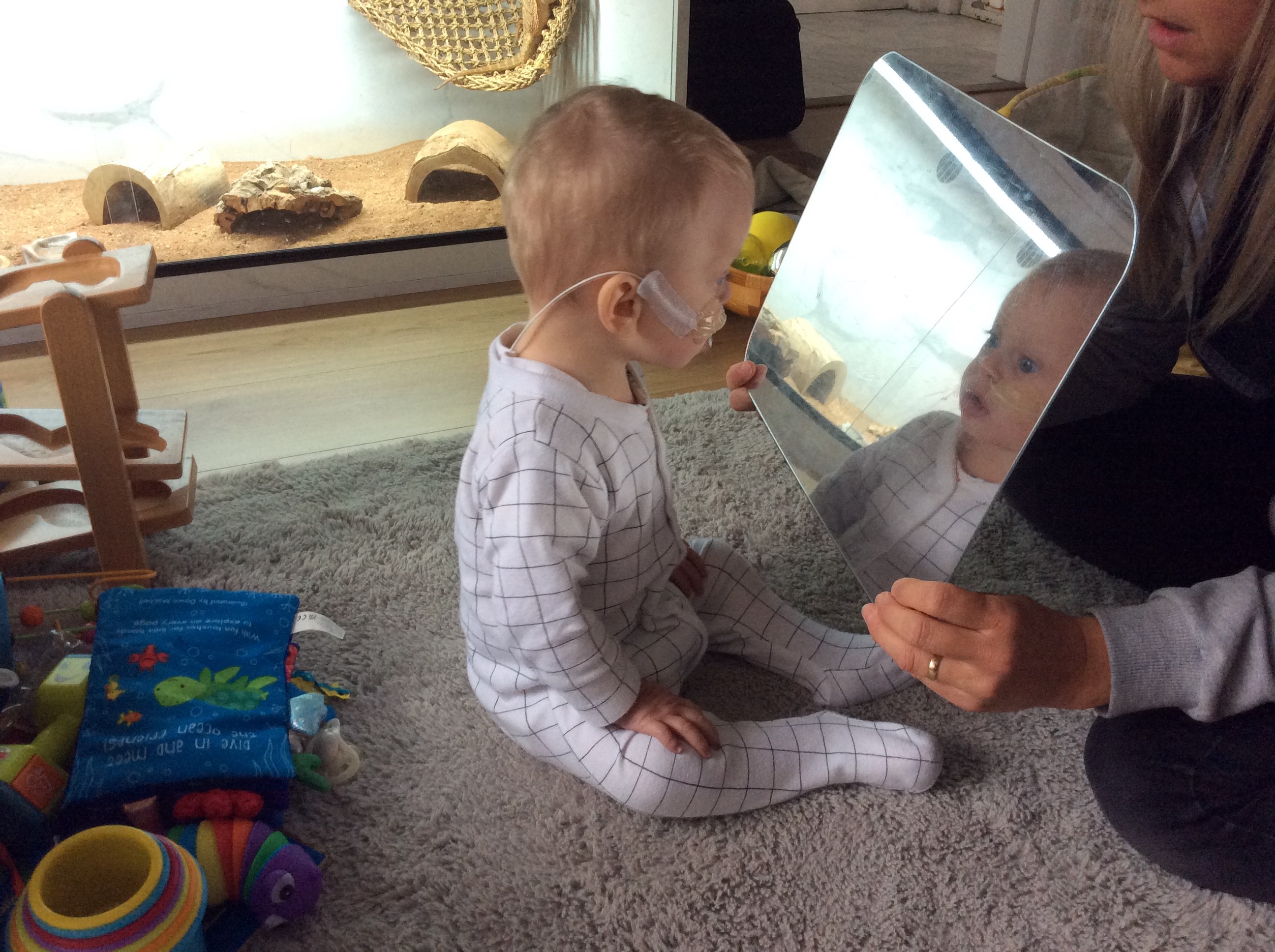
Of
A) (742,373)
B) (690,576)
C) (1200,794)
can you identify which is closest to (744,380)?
(742,373)

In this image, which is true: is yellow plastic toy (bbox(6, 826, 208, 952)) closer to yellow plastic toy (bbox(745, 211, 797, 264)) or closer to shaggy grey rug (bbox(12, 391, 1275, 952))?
shaggy grey rug (bbox(12, 391, 1275, 952))

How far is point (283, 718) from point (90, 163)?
1130 millimetres

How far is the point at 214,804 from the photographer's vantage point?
0.74 metres

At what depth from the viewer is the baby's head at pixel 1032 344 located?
2.22ft

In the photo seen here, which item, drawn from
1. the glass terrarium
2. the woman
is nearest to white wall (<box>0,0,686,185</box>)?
the glass terrarium

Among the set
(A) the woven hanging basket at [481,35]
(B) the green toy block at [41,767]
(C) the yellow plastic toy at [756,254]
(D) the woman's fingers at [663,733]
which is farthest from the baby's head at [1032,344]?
(A) the woven hanging basket at [481,35]

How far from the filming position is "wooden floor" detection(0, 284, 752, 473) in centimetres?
138

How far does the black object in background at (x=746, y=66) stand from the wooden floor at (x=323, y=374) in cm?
86

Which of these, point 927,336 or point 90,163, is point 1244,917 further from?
point 90,163

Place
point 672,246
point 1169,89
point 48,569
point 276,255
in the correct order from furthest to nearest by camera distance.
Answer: point 276,255 → point 48,569 → point 1169,89 → point 672,246

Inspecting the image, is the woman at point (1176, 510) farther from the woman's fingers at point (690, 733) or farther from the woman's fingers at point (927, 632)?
the woman's fingers at point (690, 733)

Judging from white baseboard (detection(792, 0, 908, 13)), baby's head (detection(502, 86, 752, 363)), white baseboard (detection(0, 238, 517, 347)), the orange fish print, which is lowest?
white baseboard (detection(0, 238, 517, 347))

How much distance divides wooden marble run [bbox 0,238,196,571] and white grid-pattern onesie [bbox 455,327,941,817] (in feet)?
1.35

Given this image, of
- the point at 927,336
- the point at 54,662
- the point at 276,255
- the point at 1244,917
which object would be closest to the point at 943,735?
the point at 1244,917
